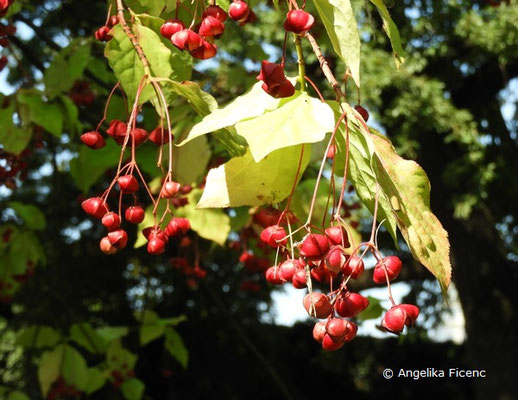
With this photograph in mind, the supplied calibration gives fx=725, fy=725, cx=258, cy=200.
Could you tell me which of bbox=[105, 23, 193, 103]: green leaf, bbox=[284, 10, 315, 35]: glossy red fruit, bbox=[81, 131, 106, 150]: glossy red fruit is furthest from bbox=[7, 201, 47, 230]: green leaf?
bbox=[284, 10, 315, 35]: glossy red fruit

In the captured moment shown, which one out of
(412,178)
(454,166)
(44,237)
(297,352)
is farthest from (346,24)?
(297,352)

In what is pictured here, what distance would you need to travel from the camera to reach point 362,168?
85cm

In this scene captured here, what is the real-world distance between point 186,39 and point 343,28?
0.74ft

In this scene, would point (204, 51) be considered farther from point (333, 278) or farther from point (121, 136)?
point (333, 278)

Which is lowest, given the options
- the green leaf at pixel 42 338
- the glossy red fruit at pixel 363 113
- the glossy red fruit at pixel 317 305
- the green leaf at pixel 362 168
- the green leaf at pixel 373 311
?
the green leaf at pixel 42 338

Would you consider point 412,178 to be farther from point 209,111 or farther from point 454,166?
point 454,166

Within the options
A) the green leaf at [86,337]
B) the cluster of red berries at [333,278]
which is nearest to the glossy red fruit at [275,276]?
the cluster of red berries at [333,278]

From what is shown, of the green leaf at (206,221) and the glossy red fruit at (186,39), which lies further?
the green leaf at (206,221)

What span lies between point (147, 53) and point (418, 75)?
13.5 ft

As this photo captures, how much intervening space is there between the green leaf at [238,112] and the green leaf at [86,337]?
176 cm

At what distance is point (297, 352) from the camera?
718 cm

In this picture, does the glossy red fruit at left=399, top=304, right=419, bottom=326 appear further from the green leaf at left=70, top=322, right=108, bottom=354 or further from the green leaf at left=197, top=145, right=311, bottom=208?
the green leaf at left=70, top=322, right=108, bottom=354

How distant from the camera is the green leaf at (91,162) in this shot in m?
1.80

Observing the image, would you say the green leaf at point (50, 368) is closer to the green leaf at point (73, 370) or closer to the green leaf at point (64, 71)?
the green leaf at point (73, 370)
